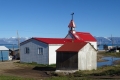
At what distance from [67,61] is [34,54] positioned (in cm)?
1051

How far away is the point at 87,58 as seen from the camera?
2744 centimetres

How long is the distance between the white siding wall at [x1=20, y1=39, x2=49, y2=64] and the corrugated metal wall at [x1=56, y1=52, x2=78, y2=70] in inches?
306

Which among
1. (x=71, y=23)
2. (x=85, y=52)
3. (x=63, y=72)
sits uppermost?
(x=71, y=23)

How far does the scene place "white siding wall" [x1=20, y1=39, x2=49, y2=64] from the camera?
115 ft

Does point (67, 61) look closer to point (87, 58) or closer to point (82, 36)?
point (87, 58)

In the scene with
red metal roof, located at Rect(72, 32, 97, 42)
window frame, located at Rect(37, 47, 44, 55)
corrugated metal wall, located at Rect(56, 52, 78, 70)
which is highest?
red metal roof, located at Rect(72, 32, 97, 42)

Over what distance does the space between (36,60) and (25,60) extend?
2.34 m

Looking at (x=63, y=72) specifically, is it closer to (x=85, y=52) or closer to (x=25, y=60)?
(x=85, y=52)

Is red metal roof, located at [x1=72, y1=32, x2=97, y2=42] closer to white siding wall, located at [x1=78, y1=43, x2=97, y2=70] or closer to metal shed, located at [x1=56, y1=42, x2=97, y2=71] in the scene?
white siding wall, located at [x1=78, y1=43, x2=97, y2=70]

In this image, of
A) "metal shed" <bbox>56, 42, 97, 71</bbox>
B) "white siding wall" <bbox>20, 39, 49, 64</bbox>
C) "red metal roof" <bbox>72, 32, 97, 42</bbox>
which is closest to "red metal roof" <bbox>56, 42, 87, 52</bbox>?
"metal shed" <bbox>56, 42, 97, 71</bbox>

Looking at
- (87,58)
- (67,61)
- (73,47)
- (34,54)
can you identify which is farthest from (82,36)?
(67,61)

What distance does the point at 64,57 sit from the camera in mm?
27000

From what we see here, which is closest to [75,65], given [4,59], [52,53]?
[52,53]

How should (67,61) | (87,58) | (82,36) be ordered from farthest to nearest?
(82,36) → (87,58) → (67,61)
